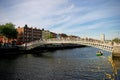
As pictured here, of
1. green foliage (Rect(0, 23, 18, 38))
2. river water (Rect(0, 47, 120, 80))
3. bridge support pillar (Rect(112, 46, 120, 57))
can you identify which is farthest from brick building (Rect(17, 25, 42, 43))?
bridge support pillar (Rect(112, 46, 120, 57))

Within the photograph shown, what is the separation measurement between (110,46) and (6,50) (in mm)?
35381

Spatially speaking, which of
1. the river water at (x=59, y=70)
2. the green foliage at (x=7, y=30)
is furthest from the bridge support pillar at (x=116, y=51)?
the green foliage at (x=7, y=30)

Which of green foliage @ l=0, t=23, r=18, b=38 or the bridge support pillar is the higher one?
green foliage @ l=0, t=23, r=18, b=38

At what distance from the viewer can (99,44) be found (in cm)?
4581

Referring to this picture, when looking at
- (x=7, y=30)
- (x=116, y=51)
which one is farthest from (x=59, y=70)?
(x=7, y=30)

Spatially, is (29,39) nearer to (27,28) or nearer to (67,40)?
(27,28)

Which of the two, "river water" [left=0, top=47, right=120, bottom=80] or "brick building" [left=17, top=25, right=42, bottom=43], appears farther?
"brick building" [left=17, top=25, right=42, bottom=43]

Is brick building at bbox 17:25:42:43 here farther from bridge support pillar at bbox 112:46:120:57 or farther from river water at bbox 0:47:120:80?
bridge support pillar at bbox 112:46:120:57

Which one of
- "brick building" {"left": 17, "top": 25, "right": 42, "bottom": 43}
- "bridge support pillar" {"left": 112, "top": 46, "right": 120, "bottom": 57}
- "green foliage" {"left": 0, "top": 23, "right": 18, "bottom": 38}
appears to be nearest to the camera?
"bridge support pillar" {"left": 112, "top": 46, "right": 120, "bottom": 57}

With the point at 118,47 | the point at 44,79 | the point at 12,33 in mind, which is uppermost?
the point at 12,33

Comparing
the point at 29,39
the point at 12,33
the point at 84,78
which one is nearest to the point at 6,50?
the point at 12,33

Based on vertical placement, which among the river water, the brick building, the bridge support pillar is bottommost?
the river water

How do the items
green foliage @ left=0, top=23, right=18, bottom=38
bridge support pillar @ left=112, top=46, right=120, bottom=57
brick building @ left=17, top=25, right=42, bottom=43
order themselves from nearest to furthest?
1. bridge support pillar @ left=112, top=46, right=120, bottom=57
2. green foliage @ left=0, top=23, right=18, bottom=38
3. brick building @ left=17, top=25, right=42, bottom=43

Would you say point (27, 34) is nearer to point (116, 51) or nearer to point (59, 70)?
point (116, 51)
